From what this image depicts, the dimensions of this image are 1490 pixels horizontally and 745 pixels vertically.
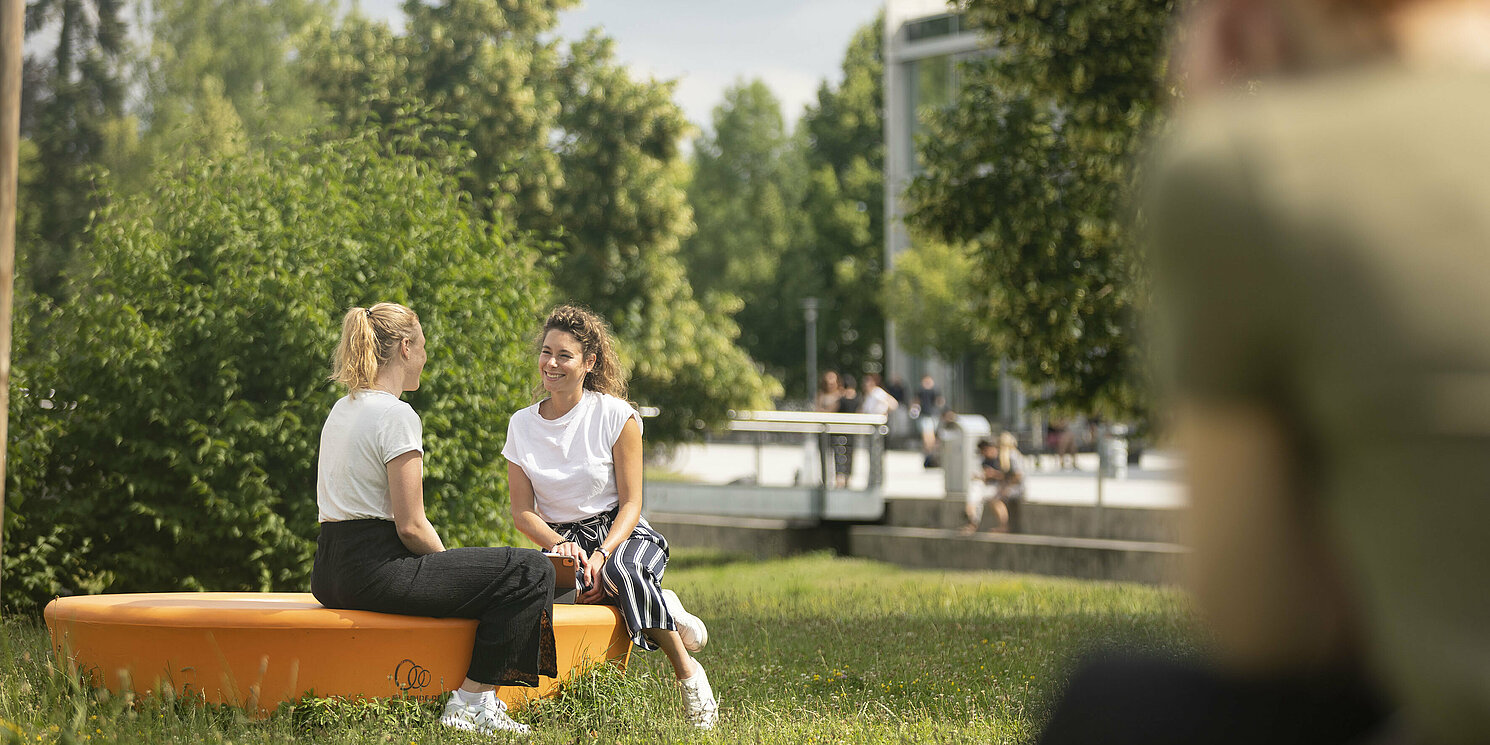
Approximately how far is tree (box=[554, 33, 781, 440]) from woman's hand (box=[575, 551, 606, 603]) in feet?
52.1

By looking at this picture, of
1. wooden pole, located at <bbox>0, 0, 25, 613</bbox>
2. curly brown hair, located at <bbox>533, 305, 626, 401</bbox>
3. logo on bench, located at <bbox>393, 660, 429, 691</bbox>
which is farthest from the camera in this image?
curly brown hair, located at <bbox>533, 305, 626, 401</bbox>

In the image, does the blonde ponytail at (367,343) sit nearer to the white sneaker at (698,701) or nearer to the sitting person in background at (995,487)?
the white sneaker at (698,701)

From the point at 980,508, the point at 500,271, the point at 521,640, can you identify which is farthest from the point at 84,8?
the point at 521,640

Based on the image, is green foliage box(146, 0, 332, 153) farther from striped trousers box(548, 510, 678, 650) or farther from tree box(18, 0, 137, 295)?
striped trousers box(548, 510, 678, 650)

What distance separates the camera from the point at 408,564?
16.3ft

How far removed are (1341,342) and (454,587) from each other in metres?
4.59

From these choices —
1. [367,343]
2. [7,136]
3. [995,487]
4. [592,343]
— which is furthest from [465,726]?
[995,487]

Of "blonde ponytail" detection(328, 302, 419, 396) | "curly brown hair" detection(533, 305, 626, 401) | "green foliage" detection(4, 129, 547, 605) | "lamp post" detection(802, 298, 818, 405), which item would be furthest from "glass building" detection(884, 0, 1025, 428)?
"blonde ponytail" detection(328, 302, 419, 396)

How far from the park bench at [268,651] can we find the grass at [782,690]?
84 mm

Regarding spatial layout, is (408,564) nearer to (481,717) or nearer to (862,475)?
(481,717)

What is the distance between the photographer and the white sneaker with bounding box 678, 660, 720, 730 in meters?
5.45

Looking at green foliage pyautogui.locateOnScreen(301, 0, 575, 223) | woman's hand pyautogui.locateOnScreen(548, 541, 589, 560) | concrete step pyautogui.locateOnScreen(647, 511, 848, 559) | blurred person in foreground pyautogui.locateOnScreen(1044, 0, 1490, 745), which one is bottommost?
concrete step pyautogui.locateOnScreen(647, 511, 848, 559)

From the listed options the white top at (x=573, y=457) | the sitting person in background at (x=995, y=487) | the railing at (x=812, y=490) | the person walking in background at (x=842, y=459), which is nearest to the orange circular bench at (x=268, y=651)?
the white top at (x=573, y=457)

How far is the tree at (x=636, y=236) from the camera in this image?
21672 millimetres
